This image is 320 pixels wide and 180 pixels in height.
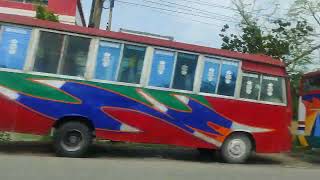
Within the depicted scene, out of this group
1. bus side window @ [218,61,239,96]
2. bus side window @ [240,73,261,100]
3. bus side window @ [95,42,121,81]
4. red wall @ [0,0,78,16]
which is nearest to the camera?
bus side window @ [95,42,121,81]

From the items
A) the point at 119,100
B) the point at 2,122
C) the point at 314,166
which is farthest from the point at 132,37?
the point at 314,166

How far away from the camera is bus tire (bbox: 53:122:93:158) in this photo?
12.7m

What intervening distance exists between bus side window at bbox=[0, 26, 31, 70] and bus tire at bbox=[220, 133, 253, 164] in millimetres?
5153

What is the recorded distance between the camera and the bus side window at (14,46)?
12438mm

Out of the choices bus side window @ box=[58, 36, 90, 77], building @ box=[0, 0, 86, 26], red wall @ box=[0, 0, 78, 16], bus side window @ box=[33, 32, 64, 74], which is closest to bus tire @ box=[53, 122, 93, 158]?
bus side window @ box=[58, 36, 90, 77]

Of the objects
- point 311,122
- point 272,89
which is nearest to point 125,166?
point 272,89

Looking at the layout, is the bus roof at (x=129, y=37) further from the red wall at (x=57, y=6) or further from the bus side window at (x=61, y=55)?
the red wall at (x=57, y=6)

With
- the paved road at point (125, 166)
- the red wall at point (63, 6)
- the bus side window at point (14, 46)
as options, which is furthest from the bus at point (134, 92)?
the red wall at point (63, 6)

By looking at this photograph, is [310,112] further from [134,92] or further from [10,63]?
[10,63]

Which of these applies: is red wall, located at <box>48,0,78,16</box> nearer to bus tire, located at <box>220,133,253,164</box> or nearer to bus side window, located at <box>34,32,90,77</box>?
bus side window, located at <box>34,32,90,77</box>

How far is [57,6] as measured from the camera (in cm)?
3350

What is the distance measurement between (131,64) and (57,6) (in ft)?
70.1

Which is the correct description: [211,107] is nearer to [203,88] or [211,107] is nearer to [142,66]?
[203,88]

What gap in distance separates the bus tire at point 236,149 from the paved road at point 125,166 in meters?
0.39
